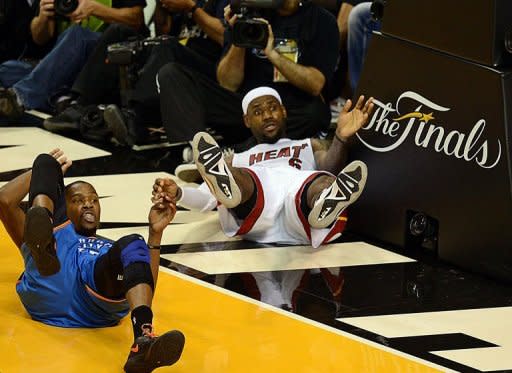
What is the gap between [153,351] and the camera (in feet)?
12.7

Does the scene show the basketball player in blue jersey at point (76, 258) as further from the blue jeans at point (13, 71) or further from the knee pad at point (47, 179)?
the blue jeans at point (13, 71)

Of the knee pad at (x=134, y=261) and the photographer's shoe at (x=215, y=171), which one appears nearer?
the knee pad at (x=134, y=261)

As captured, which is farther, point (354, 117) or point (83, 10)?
point (83, 10)

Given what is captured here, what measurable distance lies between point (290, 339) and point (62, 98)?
449 centimetres

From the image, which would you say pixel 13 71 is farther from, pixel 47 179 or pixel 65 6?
pixel 47 179

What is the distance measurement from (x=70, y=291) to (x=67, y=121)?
3.83 meters

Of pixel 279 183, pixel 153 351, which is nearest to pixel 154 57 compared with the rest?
pixel 279 183

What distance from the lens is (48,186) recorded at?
4461mm

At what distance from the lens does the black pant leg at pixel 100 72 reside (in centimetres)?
822

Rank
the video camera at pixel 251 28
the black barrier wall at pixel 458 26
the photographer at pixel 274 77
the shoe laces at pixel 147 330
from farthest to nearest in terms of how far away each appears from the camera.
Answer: the photographer at pixel 274 77 < the video camera at pixel 251 28 < the black barrier wall at pixel 458 26 < the shoe laces at pixel 147 330

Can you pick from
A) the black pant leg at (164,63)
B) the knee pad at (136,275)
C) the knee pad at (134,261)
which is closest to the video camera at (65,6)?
the black pant leg at (164,63)

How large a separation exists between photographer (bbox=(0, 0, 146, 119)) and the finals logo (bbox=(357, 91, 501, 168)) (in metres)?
3.05

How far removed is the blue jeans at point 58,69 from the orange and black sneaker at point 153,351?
485 cm

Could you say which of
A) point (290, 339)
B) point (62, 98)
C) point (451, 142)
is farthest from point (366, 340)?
point (62, 98)
